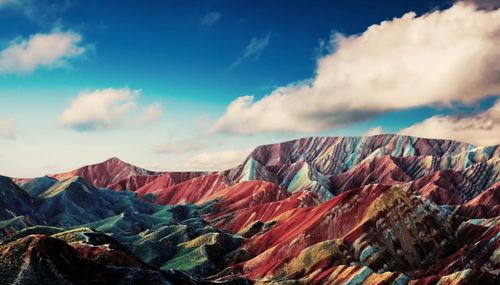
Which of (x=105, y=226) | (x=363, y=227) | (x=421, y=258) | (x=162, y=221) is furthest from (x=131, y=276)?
(x=162, y=221)

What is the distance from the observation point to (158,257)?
3816 inches

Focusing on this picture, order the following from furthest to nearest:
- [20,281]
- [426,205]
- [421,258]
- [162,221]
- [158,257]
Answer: [162,221] < [158,257] < [426,205] < [421,258] < [20,281]

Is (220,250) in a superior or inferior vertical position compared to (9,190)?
inferior

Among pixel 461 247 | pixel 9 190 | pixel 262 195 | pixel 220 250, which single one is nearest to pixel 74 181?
pixel 9 190

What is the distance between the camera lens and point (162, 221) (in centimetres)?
14925

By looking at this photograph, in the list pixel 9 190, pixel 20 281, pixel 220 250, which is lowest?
pixel 220 250

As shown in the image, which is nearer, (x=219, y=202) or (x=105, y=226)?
(x=105, y=226)

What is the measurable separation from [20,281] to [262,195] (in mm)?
142538

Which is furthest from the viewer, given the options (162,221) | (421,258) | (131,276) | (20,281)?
(162,221)

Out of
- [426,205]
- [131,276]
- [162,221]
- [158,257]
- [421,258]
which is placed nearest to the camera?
[131,276]

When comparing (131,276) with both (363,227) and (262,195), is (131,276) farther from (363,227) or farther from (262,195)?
(262,195)

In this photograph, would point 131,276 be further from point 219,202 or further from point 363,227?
point 219,202

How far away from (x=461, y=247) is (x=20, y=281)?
72.9 m

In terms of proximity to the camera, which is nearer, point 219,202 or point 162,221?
point 162,221
